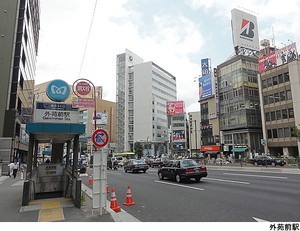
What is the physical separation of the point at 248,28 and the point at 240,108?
22.3 meters

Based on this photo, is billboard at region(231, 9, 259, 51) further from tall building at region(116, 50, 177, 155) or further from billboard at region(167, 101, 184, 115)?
tall building at region(116, 50, 177, 155)

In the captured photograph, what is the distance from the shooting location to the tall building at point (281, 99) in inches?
1668

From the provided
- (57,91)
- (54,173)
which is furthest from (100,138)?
(54,173)

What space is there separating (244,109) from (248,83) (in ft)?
22.9

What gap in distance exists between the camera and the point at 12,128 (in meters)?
29.5

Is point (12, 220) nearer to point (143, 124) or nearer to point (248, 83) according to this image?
point (248, 83)

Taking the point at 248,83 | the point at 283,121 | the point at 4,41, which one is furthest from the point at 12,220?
the point at 248,83

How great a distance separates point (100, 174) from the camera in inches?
275

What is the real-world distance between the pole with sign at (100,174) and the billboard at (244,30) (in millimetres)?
58045

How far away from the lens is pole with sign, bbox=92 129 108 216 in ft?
22.6

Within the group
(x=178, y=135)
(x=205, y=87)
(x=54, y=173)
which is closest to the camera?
(x=54, y=173)

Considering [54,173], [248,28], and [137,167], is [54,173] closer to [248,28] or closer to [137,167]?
[137,167]

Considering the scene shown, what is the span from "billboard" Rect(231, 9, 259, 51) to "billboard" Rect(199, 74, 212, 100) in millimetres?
12835

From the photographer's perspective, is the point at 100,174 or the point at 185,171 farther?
the point at 185,171
